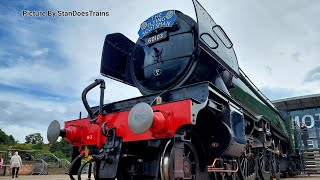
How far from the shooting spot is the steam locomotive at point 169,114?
324 centimetres

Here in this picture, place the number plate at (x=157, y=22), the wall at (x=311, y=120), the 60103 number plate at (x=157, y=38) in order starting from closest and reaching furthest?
the number plate at (x=157, y=22)
the 60103 number plate at (x=157, y=38)
the wall at (x=311, y=120)

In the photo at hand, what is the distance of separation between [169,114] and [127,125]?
65cm

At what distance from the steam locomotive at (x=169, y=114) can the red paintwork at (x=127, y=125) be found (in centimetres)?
1

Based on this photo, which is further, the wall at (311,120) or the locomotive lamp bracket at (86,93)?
the wall at (311,120)

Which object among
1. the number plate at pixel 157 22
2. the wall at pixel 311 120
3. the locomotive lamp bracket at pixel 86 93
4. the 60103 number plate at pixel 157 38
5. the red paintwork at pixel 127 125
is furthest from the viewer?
the wall at pixel 311 120

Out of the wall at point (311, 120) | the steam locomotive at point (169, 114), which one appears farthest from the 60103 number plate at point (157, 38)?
the wall at point (311, 120)

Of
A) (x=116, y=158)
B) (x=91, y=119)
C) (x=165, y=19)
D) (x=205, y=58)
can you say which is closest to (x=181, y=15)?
(x=165, y=19)

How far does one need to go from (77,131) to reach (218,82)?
2261 mm

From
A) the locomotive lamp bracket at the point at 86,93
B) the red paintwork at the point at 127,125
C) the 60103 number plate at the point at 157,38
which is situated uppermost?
the 60103 number plate at the point at 157,38

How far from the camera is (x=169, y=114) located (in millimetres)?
3297

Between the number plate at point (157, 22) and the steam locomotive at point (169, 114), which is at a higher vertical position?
the number plate at point (157, 22)

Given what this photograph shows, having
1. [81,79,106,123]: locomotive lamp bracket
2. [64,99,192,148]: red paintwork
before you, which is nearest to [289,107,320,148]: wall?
[81,79,106,123]: locomotive lamp bracket

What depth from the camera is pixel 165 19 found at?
4.64 m

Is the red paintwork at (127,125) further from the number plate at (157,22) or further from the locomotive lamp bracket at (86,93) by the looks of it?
the number plate at (157,22)
